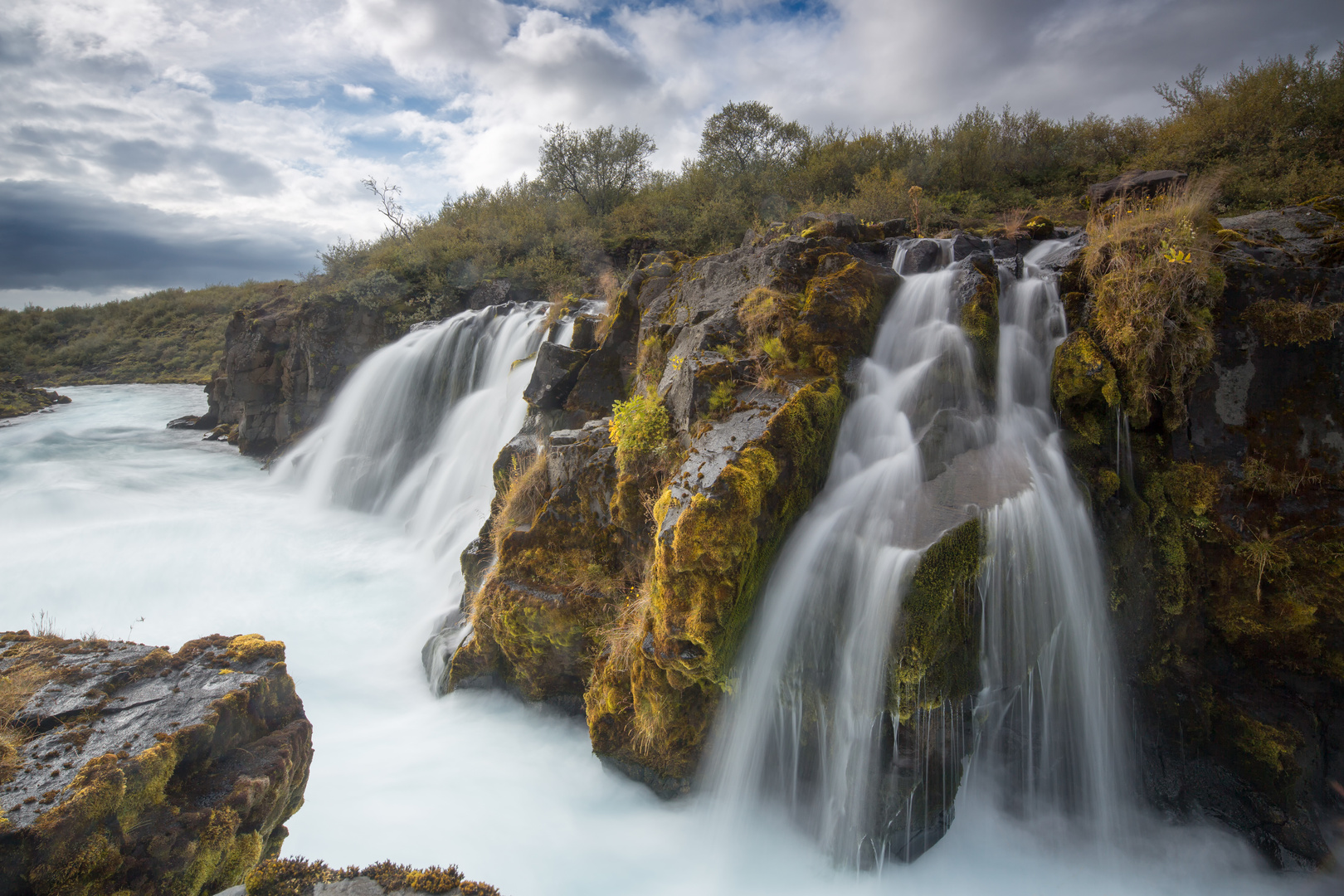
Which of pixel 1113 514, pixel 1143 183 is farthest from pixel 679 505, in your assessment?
pixel 1143 183

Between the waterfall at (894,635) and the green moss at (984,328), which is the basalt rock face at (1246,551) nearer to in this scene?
the waterfall at (894,635)

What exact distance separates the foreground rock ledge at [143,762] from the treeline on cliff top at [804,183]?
460 inches

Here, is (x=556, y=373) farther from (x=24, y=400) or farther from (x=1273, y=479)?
(x=24, y=400)

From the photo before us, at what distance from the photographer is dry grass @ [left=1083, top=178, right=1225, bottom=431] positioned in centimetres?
547

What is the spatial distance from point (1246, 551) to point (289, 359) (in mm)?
21661

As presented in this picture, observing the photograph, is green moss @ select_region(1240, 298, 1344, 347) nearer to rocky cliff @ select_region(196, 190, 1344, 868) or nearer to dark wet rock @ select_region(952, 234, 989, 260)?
rocky cliff @ select_region(196, 190, 1344, 868)

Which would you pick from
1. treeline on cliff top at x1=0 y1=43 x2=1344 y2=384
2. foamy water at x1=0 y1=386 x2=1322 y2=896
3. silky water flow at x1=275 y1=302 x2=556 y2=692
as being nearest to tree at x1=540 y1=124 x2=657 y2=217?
treeline on cliff top at x1=0 y1=43 x2=1344 y2=384

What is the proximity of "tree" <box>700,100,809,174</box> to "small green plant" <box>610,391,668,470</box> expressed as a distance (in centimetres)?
1706

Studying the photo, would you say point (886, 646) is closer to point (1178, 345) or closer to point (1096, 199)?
point (1178, 345)

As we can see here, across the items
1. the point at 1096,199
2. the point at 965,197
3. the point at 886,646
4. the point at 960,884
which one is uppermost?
the point at 965,197

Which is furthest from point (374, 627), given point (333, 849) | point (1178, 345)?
point (1178, 345)

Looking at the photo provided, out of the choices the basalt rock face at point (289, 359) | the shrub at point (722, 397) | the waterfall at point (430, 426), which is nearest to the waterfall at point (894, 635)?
the shrub at point (722, 397)

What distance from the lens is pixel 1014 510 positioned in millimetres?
4785

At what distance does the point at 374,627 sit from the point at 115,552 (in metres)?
5.89
